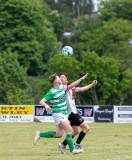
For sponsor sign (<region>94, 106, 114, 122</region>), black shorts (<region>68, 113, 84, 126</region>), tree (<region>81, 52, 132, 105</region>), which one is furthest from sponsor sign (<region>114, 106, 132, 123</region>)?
tree (<region>81, 52, 132, 105</region>)

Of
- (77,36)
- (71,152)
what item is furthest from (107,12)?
(71,152)

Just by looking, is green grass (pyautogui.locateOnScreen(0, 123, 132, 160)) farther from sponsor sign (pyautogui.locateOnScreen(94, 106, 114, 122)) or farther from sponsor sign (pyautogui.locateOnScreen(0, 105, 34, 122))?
sponsor sign (pyautogui.locateOnScreen(0, 105, 34, 122))

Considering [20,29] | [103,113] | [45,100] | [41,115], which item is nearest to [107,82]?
[20,29]

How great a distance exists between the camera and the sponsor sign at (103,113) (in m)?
39.4

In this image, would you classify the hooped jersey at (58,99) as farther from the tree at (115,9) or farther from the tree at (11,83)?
the tree at (115,9)

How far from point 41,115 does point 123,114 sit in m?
4.64

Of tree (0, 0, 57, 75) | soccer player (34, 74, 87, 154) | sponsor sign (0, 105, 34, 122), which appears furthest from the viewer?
tree (0, 0, 57, 75)

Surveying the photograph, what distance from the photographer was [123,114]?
39.2 m

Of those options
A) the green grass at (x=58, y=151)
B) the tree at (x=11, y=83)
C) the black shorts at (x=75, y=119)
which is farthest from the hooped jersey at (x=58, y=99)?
the tree at (x=11, y=83)

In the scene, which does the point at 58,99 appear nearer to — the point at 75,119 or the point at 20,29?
the point at 75,119

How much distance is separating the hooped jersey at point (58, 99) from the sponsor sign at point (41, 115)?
920 inches

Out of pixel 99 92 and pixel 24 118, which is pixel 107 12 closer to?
pixel 99 92

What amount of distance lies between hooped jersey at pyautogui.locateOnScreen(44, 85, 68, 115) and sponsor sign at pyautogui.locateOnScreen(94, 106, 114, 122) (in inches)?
919

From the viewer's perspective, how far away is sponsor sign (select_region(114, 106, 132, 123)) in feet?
128
